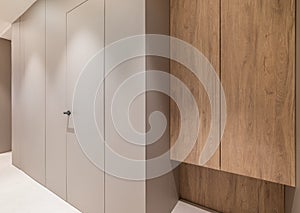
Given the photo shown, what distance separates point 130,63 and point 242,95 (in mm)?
883

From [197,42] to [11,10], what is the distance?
129 inches

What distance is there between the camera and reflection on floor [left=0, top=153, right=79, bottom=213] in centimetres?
248

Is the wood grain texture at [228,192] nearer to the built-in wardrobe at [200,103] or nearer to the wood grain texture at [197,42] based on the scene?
the built-in wardrobe at [200,103]

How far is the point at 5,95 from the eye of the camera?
532 cm

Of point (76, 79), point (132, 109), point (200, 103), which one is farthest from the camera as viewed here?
point (76, 79)

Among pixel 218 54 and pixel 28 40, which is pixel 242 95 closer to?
pixel 218 54

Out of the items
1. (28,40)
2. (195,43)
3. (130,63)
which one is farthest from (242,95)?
(28,40)

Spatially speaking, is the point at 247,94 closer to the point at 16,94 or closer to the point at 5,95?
the point at 16,94

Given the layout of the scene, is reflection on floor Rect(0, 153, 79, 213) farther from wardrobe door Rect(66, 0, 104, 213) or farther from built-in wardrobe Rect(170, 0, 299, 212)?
built-in wardrobe Rect(170, 0, 299, 212)

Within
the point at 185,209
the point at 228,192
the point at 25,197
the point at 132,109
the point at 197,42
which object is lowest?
the point at 25,197

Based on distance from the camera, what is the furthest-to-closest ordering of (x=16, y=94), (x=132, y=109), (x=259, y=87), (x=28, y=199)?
(x=16, y=94) → (x=28, y=199) → (x=132, y=109) → (x=259, y=87)

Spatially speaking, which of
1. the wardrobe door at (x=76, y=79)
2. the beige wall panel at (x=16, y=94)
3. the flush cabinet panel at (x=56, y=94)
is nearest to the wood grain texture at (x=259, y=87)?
the wardrobe door at (x=76, y=79)

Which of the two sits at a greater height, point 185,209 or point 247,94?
point 247,94

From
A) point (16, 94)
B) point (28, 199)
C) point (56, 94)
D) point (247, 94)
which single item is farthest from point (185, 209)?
point (16, 94)
